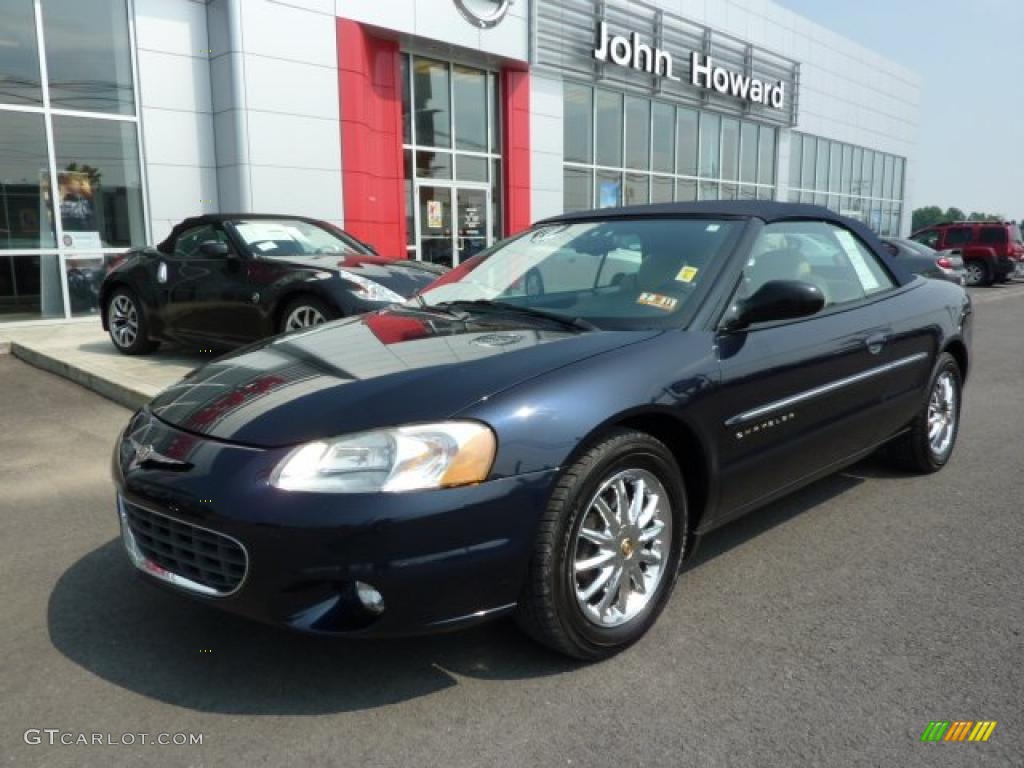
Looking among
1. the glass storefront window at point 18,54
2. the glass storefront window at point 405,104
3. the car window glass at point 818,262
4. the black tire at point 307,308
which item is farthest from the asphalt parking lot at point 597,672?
the glass storefront window at point 405,104

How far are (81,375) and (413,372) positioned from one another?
232 inches

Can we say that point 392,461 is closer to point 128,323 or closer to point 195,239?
point 195,239

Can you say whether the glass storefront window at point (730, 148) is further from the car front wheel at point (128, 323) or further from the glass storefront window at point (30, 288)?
the car front wheel at point (128, 323)

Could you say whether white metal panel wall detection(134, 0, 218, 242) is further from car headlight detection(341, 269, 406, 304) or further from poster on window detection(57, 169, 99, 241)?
car headlight detection(341, 269, 406, 304)

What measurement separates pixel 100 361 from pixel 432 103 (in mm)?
9358

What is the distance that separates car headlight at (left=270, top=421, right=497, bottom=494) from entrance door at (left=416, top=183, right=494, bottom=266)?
13.5 metres

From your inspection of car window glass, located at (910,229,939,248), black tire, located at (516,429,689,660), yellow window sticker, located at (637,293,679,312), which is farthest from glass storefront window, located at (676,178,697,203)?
black tire, located at (516,429,689,660)

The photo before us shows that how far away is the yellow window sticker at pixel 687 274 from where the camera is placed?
3.13 metres

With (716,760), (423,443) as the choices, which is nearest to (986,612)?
(716,760)

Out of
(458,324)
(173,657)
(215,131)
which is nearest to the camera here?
(173,657)

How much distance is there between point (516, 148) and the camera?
660 inches

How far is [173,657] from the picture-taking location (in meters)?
2.61

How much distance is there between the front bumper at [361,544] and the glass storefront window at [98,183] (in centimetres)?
1084

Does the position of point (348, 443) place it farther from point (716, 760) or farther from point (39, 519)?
point (39, 519)
